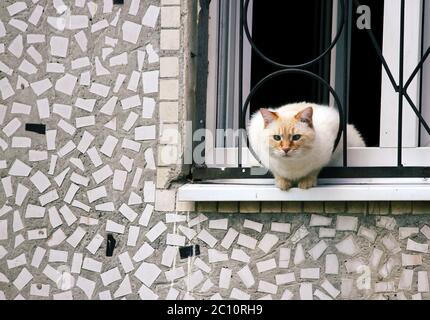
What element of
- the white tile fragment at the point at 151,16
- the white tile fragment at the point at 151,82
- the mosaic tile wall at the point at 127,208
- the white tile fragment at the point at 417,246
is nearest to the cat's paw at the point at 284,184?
the mosaic tile wall at the point at 127,208

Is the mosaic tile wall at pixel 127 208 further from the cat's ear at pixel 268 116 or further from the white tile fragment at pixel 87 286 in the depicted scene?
the cat's ear at pixel 268 116

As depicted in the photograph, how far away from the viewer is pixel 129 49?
3.45 metres

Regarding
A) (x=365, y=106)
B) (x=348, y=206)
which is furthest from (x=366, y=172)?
(x=365, y=106)

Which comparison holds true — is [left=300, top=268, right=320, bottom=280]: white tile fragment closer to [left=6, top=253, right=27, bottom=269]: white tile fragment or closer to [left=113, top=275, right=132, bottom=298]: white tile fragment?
[left=113, top=275, right=132, bottom=298]: white tile fragment

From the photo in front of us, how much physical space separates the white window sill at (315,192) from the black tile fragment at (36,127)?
0.67 m

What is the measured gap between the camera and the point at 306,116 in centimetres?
323

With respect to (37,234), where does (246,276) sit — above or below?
below

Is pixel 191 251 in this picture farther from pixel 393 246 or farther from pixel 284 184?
pixel 393 246

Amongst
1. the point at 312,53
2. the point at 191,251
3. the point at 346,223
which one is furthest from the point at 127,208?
the point at 312,53


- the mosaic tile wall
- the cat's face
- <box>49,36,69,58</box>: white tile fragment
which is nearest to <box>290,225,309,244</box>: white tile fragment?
the mosaic tile wall

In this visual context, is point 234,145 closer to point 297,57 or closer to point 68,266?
point 297,57

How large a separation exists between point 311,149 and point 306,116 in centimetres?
13

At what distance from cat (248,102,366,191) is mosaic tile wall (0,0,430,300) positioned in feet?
0.49

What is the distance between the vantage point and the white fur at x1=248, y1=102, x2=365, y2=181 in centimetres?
322
